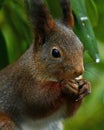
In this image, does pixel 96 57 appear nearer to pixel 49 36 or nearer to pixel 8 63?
pixel 49 36

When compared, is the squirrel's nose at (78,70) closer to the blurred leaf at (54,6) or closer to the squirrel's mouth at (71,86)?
the squirrel's mouth at (71,86)

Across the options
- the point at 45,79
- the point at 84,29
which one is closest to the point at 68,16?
the point at 84,29

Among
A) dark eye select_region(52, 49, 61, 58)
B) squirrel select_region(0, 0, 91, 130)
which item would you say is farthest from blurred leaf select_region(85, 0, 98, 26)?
dark eye select_region(52, 49, 61, 58)

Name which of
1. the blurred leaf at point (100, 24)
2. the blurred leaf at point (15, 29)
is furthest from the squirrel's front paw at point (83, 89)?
the blurred leaf at point (100, 24)

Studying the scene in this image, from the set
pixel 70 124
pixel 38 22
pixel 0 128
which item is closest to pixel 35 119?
pixel 0 128

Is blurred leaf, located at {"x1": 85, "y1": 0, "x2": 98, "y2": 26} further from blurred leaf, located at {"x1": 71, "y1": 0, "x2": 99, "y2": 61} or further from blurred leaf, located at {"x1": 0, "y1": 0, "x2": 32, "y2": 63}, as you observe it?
blurred leaf, located at {"x1": 0, "y1": 0, "x2": 32, "y2": 63}

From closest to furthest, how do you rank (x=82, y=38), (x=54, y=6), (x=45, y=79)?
(x=45, y=79)
(x=82, y=38)
(x=54, y=6)

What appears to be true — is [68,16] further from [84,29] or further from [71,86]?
[71,86]
